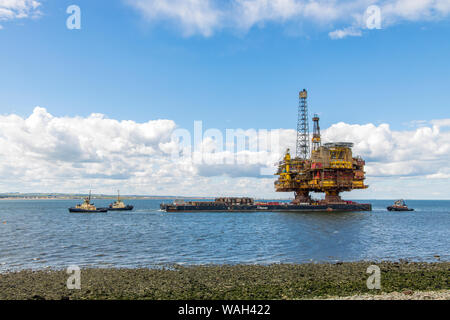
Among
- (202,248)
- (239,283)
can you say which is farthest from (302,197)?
(239,283)

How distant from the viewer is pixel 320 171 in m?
104

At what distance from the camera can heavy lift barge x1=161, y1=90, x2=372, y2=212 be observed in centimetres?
10069

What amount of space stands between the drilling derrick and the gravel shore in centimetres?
7237

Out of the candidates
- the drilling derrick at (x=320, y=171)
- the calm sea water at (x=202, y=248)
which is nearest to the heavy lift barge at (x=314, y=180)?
the drilling derrick at (x=320, y=171)

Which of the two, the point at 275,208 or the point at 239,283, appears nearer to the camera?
the point at 239,283

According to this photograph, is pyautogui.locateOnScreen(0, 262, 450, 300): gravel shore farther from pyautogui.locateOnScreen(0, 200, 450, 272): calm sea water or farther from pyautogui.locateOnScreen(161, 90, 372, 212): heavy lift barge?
pyautogui.locateOnScreen(161, 90, 372, 212): heavy lift barge

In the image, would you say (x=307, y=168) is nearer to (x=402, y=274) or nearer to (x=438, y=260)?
(x=438, y=260)

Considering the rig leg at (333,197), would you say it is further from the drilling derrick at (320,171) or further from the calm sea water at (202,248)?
the calm sea water at (202,248)

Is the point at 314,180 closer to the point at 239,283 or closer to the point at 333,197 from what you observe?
the point at 333,197

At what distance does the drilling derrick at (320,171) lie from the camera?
100438 millimetres

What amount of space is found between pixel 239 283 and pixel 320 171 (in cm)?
8577

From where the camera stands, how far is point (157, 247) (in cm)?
4203
